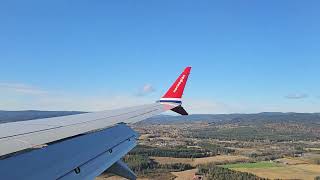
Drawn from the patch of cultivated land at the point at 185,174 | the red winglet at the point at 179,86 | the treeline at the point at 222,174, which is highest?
the red winglet at the point at 179,86

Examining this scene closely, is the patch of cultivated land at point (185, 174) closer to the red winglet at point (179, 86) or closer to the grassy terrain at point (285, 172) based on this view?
the grassy terrain at point (285, 172)

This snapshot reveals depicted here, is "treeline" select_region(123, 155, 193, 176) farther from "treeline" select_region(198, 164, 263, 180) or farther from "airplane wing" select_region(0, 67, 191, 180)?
"airplane wing" select_region(0, 67, 191, 180)

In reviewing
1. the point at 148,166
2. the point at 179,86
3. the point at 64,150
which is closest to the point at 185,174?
the point at 148,166

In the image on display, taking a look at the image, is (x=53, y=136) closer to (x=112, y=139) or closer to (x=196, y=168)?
(x=112, y=139)

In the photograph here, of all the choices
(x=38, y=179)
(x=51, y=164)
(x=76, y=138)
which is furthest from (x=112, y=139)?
(x=38, y=179)

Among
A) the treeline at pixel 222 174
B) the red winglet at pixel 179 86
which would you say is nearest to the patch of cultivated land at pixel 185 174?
the treeline at pixel 222 174

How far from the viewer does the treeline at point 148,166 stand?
17112cm

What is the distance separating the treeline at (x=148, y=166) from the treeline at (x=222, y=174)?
35.4 ft

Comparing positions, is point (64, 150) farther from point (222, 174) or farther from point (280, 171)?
point (280, 171)

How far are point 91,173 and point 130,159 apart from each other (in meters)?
184

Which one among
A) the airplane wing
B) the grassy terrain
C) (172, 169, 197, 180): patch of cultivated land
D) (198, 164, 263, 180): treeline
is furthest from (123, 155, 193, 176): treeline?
the airplane wing

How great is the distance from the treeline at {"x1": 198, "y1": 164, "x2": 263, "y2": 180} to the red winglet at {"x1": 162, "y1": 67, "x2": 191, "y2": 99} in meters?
147

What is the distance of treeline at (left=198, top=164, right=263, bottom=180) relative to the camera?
161875mm

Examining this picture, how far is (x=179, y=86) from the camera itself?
63.7ft
